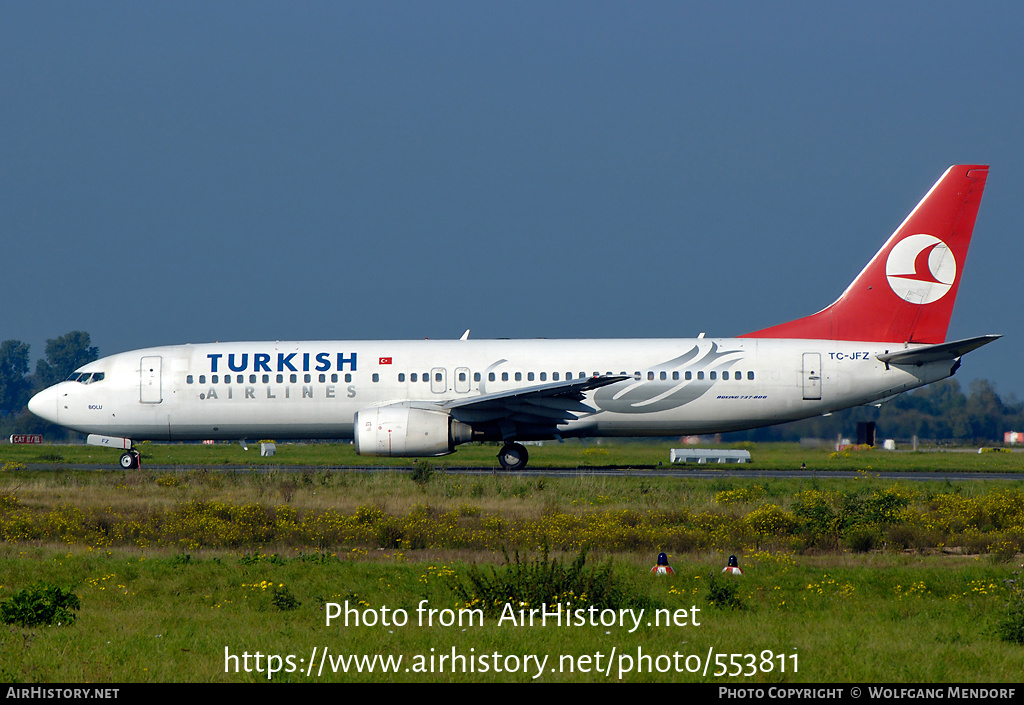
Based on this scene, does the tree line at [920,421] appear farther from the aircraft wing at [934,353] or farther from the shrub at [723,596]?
the shrub at [723,596]

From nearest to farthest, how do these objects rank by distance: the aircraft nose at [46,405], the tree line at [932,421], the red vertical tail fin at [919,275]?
the red vertical tail fin at [919,275]
the aircraft nose at [46,405]
the tree line at [932,421]

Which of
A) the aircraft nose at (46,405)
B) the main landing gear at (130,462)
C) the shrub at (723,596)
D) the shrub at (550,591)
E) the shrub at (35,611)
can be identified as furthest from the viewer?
the aircraft nose at (46,405)

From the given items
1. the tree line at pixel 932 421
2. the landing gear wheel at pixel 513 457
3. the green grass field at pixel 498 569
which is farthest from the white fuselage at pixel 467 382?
the tree line at pixel 932 421

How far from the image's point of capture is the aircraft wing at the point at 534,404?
27125 millimetres

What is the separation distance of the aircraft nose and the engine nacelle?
10.1 meters

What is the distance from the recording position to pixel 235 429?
29922 millimetres

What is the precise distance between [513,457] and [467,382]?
2.54 m

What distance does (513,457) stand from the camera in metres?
29.3

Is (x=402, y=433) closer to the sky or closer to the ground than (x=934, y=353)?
closer to the ground

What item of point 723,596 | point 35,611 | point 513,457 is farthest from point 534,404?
point 35,611

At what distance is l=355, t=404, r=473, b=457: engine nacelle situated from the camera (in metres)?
27.1

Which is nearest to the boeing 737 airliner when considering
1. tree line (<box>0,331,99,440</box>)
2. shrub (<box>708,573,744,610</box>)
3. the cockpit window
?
the cockpit window

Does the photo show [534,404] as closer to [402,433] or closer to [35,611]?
[402,433]

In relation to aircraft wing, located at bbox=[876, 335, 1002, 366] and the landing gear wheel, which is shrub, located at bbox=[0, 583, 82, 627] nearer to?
the landing gear wheel
